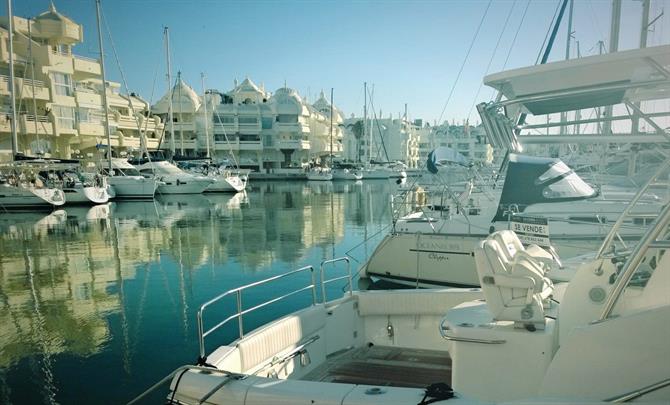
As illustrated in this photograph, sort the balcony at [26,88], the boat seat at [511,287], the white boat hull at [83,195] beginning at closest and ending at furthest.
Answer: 1. the boat seat at [511,287]
2. the white boat hull at [83,195]
3. the balcony at [26,88]

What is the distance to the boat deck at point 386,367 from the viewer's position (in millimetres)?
5605

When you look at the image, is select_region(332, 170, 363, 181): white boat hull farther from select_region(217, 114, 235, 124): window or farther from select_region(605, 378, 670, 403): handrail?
select_region(605, 378, 670, 403): handrail

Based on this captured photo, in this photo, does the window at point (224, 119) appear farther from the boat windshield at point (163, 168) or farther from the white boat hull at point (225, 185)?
the white boat hull at point (225, 185)

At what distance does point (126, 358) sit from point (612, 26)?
53.4ft

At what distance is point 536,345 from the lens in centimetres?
404

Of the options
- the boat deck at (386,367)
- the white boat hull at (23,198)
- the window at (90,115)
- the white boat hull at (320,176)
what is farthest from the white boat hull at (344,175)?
the boat deck at (386,367)

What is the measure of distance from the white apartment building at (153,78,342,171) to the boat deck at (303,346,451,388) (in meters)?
66.8

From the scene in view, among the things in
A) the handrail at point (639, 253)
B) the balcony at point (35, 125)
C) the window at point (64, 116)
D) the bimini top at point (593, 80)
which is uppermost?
the window at point (64, 116)

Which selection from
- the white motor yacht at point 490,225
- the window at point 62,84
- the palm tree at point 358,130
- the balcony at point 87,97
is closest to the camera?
the white motor yacht at point 490,225

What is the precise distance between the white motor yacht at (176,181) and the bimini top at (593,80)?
4643 cm

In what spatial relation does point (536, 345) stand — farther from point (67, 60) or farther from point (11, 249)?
point (67, 60)

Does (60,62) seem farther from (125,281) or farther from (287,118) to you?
(125,281)

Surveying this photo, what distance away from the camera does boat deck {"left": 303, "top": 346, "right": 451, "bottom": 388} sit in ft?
18.4

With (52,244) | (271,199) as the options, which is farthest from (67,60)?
(52,244)
